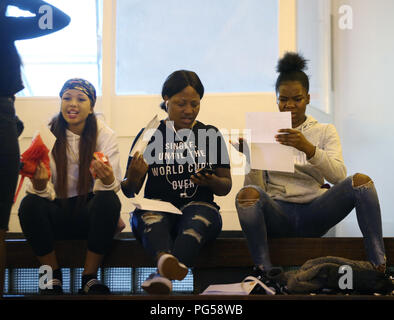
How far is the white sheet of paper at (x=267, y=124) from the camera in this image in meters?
1.72

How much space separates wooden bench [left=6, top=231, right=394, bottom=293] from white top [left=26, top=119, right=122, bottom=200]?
0.19 m

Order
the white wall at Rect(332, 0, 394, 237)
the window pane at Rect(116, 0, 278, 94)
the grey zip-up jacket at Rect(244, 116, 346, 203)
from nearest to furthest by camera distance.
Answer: the grey zip-up jacket at Rect(244, 116, 346, 203) → the white wall at Rect(332, 0, 394, 237) → the window pane at Rect(116, 0, 278, 94)

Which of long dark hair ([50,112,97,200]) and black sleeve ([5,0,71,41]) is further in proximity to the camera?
long dark hair ([50,112,97,200])

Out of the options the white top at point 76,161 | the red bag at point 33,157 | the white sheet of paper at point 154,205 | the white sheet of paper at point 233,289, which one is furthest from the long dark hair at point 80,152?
the white sheet of paper at point 233,289

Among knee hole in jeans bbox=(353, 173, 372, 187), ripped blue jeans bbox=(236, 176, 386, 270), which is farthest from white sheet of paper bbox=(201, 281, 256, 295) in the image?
knee hole in jeans bbox=(353, 173, 372, 187)

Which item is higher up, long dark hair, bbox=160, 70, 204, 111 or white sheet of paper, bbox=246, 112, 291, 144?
long dark hair, bbox=160, 70, 204, 111

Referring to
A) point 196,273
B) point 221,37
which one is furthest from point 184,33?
point 196,273

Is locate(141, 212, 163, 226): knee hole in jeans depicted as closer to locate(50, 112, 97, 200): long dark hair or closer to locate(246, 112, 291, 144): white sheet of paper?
locate(50, 112, 97, 200): long dark hair

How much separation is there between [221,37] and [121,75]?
62 cm

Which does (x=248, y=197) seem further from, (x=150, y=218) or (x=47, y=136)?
(x=47, y=136)

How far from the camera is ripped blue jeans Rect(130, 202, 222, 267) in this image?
1.60 m

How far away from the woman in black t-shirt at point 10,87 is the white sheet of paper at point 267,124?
723mm

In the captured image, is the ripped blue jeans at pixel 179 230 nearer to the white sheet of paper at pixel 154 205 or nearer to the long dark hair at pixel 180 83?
the white sheet of paper at pixel 154 205
